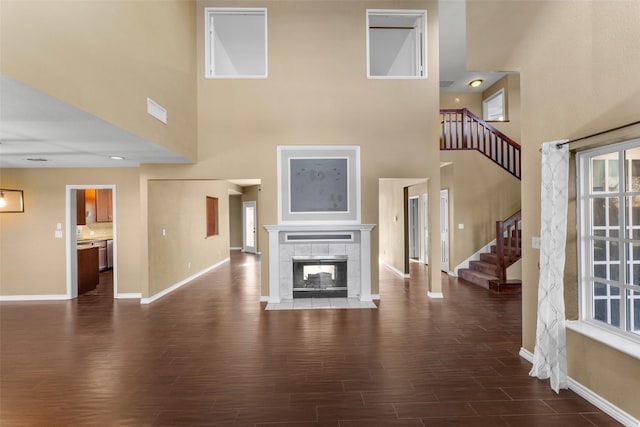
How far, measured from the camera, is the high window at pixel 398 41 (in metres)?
6.19

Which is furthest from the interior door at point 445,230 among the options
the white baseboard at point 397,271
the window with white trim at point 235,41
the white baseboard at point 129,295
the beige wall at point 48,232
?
the beige wall at point 48,232

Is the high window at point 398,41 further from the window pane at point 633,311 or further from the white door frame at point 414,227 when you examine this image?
the window pane at point 633,311

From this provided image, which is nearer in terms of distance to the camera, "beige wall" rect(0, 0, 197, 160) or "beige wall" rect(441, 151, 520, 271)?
"beige wall" rect(0, 0, 197, 160)

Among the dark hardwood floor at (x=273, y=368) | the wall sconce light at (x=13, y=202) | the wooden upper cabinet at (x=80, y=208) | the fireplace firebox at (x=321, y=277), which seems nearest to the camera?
the dark hardwood floor at (x=273, y=368)

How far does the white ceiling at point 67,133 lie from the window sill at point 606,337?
4.36 metres

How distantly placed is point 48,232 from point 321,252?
4966 mm

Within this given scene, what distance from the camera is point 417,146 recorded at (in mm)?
6215

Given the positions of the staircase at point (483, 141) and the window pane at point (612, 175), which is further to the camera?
the staircase at point (483, 141)

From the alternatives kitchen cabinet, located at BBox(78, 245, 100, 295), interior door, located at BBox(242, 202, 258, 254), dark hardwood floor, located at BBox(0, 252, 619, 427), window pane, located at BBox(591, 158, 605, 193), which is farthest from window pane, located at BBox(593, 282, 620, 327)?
interior door, located at BBox(242, 202, 258, 254)

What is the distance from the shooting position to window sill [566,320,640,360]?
2383 millimetres

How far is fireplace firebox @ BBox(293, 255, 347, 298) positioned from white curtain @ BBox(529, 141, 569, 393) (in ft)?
11.4

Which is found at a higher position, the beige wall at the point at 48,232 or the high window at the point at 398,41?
the high window at the point at 398,41

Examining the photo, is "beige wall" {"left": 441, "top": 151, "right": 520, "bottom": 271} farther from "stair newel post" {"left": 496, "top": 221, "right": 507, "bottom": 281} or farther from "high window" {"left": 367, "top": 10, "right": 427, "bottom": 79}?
"high window" {"left": 367, "top": 10, "right": 427, "bottom": 79}

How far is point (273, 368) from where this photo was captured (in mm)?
3449
